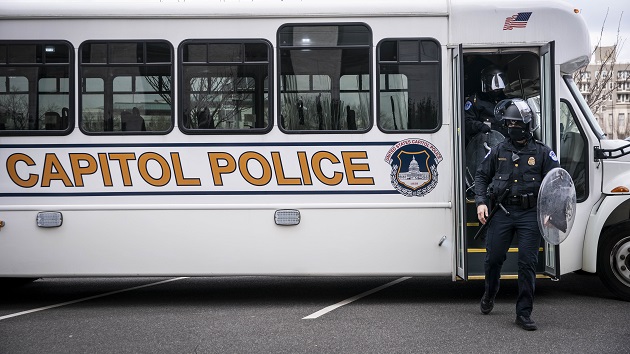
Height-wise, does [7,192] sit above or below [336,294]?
above

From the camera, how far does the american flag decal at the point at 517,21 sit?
795 cm

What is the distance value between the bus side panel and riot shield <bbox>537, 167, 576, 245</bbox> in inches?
50.7

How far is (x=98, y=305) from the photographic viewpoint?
8.32 metres

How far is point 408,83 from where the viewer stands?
8000mm

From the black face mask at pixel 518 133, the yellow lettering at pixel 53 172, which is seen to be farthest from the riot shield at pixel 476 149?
the yellow lettering at pixel 53 172

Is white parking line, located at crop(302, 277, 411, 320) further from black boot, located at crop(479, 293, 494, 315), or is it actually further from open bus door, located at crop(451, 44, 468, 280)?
black boot, located at crop(479, 293, 494, 315)

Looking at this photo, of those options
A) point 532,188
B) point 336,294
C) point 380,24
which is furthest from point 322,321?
point 380,24

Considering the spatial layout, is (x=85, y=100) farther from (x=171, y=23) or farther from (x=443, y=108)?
(x=443, y=108)

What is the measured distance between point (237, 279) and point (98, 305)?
244 cm

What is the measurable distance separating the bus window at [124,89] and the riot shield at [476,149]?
321 cm

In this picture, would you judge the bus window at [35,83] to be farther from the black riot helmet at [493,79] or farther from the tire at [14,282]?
the black riot helmet at [493,79]

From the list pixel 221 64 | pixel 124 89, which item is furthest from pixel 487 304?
pixel 124 89

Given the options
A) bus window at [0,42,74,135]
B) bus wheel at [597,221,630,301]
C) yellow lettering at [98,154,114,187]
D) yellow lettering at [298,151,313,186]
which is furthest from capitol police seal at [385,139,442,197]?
bus window at [0,42,74,135]

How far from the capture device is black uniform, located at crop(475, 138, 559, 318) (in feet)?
22.4
